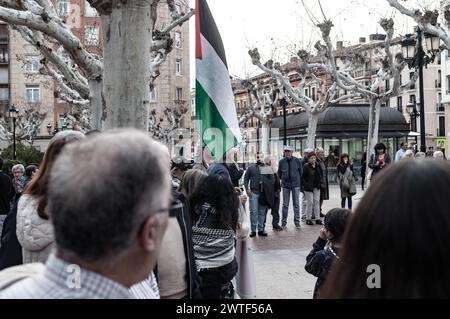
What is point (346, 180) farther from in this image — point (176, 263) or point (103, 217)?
point (103, 217)

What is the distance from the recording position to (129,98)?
5762 mm

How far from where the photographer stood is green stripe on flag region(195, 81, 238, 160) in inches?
219

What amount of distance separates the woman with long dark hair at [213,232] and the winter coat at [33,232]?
4.51 feet

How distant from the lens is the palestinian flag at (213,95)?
5.57m

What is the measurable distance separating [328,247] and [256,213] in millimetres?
7700

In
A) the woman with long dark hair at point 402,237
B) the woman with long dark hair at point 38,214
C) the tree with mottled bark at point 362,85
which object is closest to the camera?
the woman with long dark hair at point 402,237

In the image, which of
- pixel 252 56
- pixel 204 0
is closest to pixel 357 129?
pixel 252 56

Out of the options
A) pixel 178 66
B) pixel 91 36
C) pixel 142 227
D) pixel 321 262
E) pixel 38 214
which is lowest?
pixel 321 262

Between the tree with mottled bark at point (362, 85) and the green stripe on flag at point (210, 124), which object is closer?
the green stripe on flag at point (210, 124)

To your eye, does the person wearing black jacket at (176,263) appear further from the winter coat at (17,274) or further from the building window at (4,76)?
the building window at (4,76)

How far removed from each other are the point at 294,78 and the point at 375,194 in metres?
64.1

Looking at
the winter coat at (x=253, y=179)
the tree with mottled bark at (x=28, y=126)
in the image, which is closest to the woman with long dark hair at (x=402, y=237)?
the winter coat at (x=253, y=179)

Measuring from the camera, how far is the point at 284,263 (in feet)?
28.6

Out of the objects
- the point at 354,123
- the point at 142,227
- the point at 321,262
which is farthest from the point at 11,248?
the point at 354,123
